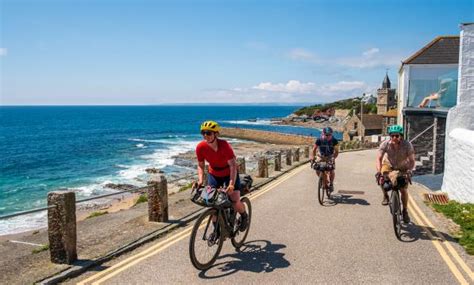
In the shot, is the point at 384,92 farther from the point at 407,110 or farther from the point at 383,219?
the point at 383,219

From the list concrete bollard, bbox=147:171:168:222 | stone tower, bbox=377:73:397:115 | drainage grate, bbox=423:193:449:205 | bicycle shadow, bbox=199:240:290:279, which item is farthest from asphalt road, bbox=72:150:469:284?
stone tower, bbox=377:73:397:115

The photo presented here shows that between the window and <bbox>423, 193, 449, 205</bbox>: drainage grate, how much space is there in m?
5.81

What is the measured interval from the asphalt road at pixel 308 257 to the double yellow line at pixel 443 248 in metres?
0.07

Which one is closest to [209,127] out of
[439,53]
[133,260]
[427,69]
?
[133,260]

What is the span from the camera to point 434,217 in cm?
959

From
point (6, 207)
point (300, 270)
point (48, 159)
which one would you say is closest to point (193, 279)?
point (300, 270)

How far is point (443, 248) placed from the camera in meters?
7.13

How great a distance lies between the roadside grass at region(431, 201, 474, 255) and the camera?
7.36m

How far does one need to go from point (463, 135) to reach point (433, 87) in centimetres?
756

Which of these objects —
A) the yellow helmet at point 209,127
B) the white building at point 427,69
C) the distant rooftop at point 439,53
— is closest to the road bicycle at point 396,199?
the yellow helmet at point 209,127

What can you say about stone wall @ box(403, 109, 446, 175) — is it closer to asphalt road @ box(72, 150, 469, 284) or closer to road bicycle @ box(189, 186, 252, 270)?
asphalt road @ box(72, 150, 469, 284)

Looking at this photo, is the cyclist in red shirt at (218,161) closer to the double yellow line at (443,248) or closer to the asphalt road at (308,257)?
the asphalt road at (308,257)

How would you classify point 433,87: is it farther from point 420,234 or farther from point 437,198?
point 420,234

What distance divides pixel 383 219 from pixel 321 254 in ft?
10.8
